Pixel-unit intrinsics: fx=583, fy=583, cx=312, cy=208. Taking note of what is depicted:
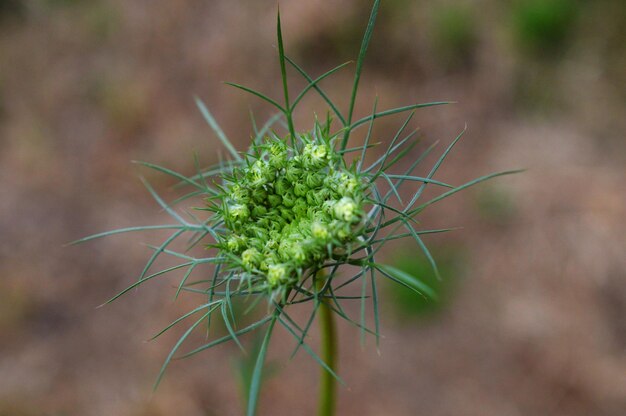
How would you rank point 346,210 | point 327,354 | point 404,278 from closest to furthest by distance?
point 346,210
point 404,278
point 327,354

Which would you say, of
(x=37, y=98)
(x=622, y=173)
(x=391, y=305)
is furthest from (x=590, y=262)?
(x=37, y=98)

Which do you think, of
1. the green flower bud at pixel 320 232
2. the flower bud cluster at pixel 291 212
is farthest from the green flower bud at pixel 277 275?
the green flower bud at pixel 320 232

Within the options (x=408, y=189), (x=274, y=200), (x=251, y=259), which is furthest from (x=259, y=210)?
(x=408, y=189)

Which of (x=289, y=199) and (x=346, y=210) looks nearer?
(x=346, y=210)

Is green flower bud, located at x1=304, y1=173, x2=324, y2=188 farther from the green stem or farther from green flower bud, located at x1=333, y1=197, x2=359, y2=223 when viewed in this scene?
the green stem

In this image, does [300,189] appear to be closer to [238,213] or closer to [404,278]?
[238,213]
